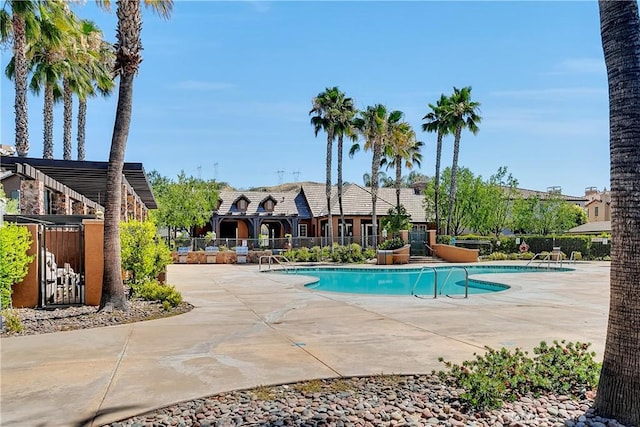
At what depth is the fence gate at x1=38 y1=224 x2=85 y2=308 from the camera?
10750mm

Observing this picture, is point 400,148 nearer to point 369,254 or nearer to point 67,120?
point 369,254

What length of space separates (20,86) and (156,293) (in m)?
11.4

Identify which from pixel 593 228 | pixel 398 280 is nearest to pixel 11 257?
pixel 398 280

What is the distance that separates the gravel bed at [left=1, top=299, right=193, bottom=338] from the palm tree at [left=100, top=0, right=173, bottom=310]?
0.42 meters

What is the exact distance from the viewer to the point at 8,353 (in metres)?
6.85

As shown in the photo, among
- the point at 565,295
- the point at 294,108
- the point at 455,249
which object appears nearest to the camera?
the point at 565,295

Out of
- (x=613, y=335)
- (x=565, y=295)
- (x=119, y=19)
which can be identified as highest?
(x=119, y=19)

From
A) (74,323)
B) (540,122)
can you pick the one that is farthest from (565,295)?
(74,323)

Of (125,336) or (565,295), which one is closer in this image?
(125,336)

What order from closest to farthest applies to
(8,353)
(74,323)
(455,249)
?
1. (8,353)
2. (74,323)
3. (455,249)

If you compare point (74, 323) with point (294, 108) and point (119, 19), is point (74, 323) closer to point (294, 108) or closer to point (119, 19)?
point (119, 19)

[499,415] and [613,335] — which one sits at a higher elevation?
[613,335]

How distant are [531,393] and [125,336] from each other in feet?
20.2

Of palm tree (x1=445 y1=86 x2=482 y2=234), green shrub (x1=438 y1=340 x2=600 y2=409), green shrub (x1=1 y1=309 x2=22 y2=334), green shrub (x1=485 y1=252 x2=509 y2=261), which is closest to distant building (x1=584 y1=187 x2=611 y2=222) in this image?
palm tree (x1=445 y1=86 x2=482 y2=234)
